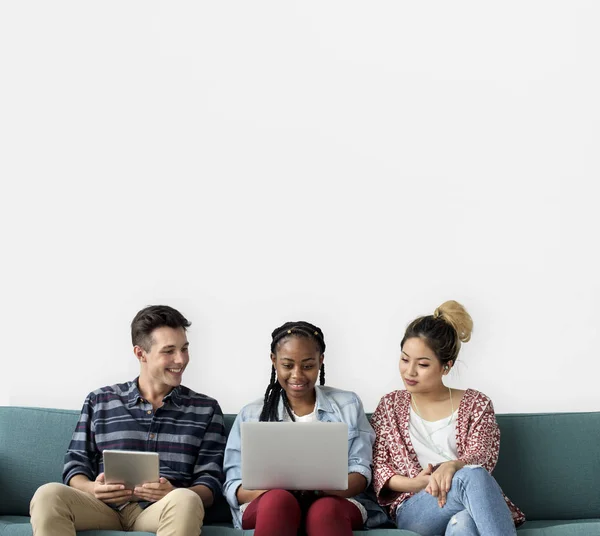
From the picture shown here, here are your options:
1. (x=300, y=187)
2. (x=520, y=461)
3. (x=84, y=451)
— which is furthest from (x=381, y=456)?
(x=300, y=187)

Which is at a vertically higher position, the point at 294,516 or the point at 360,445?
the point at 360,445

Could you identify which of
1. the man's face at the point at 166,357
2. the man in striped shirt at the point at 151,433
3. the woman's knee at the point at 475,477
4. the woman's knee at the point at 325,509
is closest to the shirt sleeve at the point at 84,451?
the man in striped shirt at the point at 151,433

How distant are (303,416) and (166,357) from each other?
0.52 metres

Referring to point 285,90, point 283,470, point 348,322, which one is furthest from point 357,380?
point 285,90

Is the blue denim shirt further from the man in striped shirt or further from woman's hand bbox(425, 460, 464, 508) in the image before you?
woman's hand bbox(425, 460, 464, 508)

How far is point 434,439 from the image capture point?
10.4 ft

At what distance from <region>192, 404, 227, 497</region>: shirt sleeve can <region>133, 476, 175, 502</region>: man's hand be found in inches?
7.9

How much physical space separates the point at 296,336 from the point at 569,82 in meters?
1.73

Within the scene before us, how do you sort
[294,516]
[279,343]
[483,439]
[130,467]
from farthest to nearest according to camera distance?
[279,343]
[483,439]
[130,467]
[294,516]

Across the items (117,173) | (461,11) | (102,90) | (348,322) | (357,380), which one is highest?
(461,11)

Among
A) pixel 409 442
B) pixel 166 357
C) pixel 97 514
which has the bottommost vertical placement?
pixel 97 514

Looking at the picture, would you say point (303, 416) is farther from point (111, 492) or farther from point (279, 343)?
point (111, 492)

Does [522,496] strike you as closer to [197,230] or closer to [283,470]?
[283,470]

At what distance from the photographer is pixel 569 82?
3.94m
